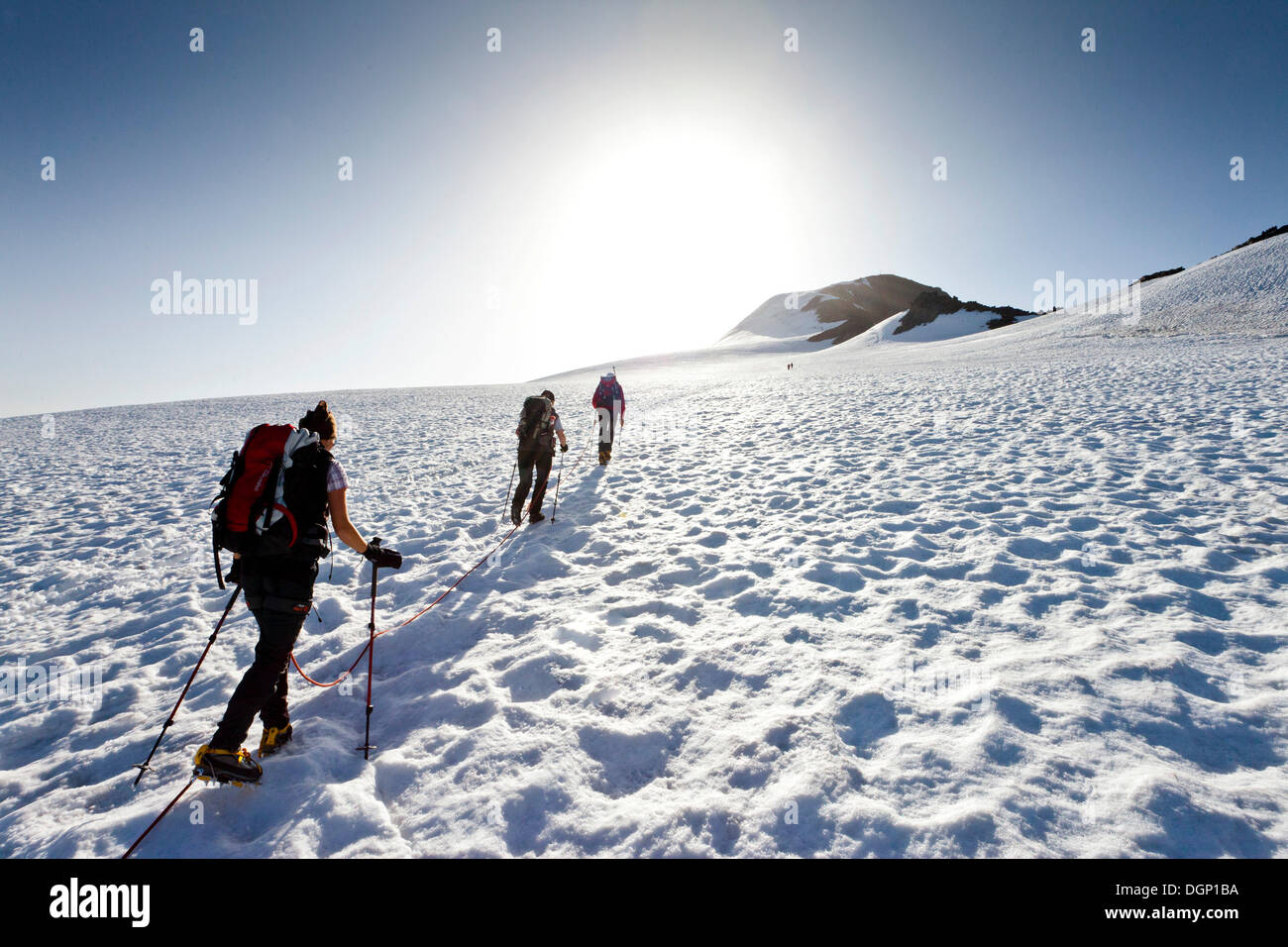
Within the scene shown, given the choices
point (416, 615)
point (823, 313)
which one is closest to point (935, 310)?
point (823, 313)

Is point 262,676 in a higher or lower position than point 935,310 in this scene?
lower

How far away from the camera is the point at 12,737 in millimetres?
4430

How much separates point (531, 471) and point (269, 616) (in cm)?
572

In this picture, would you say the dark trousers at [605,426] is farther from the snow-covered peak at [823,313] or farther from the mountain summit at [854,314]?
the snow-covered peak at [823,313]

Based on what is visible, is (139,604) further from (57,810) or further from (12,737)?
(57,810)

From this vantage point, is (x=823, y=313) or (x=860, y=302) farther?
(x=860, y=302)

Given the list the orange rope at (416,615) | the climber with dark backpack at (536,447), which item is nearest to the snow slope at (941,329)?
the climber with dark backpack at (536,447)

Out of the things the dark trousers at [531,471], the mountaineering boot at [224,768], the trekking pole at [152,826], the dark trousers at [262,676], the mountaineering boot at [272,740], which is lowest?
the trekking pole at [152,826]

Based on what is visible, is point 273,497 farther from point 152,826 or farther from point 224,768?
point 152,826

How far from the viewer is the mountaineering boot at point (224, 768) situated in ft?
11.1

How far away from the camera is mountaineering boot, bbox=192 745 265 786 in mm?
3375

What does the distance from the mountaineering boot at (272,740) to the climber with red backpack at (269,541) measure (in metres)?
0.36

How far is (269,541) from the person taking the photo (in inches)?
141

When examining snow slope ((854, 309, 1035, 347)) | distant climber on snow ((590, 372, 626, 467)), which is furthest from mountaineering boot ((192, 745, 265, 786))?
snow slope ((854, 309, 1035, 347))
